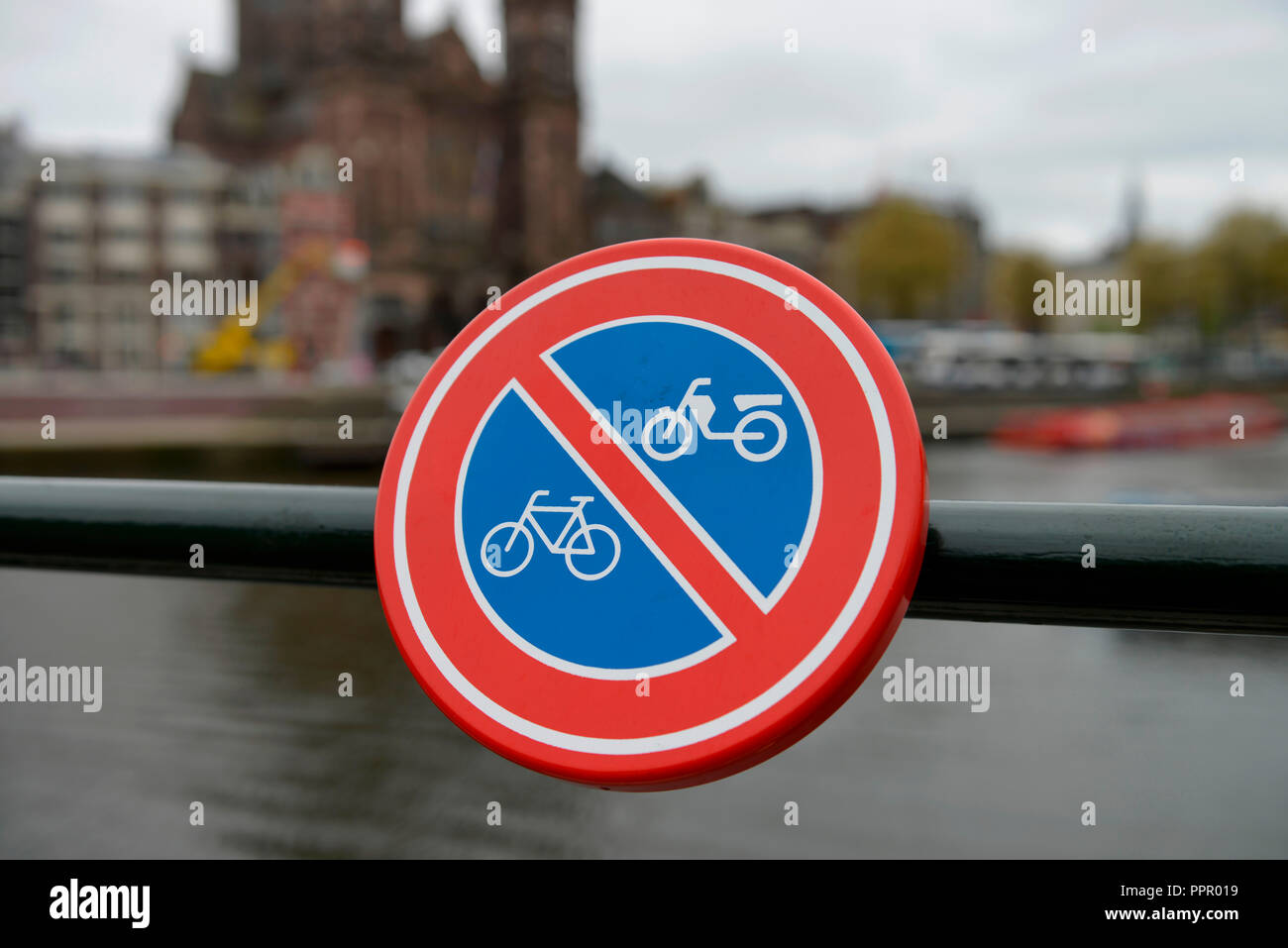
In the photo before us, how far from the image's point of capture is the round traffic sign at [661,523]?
1.01 m

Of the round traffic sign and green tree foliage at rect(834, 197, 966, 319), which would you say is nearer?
the round traffic sign

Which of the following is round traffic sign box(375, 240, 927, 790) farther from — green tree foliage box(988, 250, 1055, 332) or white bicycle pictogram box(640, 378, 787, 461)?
green tree foliage box(988, 250, 1055, 332)

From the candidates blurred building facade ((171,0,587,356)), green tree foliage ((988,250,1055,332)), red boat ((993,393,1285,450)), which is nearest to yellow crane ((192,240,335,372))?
blurred building facade ((171,0,587,356))

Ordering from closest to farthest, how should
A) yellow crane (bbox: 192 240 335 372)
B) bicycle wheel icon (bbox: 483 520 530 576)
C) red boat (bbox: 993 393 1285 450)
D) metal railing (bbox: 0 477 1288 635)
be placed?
metal railing (bbox: 0 477 1288 635)
bicycle wheel icon (bbox: 483 520 530 576)
red boat (bbox: 993 393 1285 450)
yellow crane (bbox: 192 240 335 372)

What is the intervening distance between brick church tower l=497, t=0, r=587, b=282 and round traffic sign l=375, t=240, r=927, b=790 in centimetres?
5938

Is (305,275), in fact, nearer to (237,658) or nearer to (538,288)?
(237,658)

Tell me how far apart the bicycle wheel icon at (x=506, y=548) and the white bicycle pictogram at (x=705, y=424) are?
0.50ft

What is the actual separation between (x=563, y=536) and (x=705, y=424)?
176 mm

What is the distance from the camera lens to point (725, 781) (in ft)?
14.8

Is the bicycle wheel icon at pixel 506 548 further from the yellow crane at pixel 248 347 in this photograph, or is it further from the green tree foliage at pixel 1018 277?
the green tree foliage at pixel 1018 277

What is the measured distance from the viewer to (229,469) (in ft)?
65.5

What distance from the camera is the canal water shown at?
3174mm

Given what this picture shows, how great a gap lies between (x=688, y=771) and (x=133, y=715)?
464 centimetres

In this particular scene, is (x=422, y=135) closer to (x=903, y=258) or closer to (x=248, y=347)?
(x=248, y=347)
